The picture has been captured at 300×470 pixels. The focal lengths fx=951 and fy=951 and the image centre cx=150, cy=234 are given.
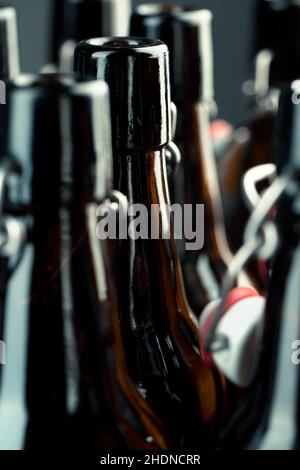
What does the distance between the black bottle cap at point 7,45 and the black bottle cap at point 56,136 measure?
239mm

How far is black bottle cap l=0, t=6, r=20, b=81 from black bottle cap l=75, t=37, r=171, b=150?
0.17 meters

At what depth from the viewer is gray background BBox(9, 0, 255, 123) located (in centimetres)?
125

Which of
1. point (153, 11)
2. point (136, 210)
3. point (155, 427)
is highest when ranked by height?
point (153, 11)

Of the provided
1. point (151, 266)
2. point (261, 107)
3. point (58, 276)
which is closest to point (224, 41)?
point (261, 107)

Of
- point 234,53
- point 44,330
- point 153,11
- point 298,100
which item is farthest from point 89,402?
point 234,53

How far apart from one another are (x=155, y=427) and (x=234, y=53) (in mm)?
896


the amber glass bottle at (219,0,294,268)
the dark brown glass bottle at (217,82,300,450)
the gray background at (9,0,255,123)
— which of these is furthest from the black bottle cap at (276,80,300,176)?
the gray background at (9,0,255,123)

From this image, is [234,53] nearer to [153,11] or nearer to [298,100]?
[153,11]

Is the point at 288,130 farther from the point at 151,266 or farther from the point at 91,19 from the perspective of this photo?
the point at 91,19

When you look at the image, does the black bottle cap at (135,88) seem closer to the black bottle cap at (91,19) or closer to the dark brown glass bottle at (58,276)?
the dark brown glass bottle at (58,276)

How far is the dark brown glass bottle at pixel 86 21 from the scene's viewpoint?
748 millimetres

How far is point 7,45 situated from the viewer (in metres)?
0.61

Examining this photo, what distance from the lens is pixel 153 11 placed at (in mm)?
583

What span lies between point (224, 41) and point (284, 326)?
903mm
